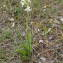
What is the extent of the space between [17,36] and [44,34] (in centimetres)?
39

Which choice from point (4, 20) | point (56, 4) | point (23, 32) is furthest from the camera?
point (56, 4)

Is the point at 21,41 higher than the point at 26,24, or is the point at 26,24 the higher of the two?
the point at 26,24

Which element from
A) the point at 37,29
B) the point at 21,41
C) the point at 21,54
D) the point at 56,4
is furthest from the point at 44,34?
the point at 56,4

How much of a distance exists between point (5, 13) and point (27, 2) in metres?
1.16

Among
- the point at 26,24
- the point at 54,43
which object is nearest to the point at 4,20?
the point at 26,24

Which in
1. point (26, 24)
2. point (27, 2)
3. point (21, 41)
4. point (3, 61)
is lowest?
point (3, 61)

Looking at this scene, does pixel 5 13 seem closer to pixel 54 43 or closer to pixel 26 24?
pixel 26 24

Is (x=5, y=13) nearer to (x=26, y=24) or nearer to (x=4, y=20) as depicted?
(x=4, y=20)

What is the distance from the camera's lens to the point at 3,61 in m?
2.83

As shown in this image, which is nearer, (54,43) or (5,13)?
(54,43)

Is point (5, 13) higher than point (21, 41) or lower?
higher

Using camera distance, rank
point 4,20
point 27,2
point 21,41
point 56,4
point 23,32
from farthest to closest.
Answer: point 56,4 → point 4,20 → point 23,32 → point 21,41 → point 27,2

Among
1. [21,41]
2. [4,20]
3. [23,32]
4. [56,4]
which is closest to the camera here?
[21,41]

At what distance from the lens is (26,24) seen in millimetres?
3369
